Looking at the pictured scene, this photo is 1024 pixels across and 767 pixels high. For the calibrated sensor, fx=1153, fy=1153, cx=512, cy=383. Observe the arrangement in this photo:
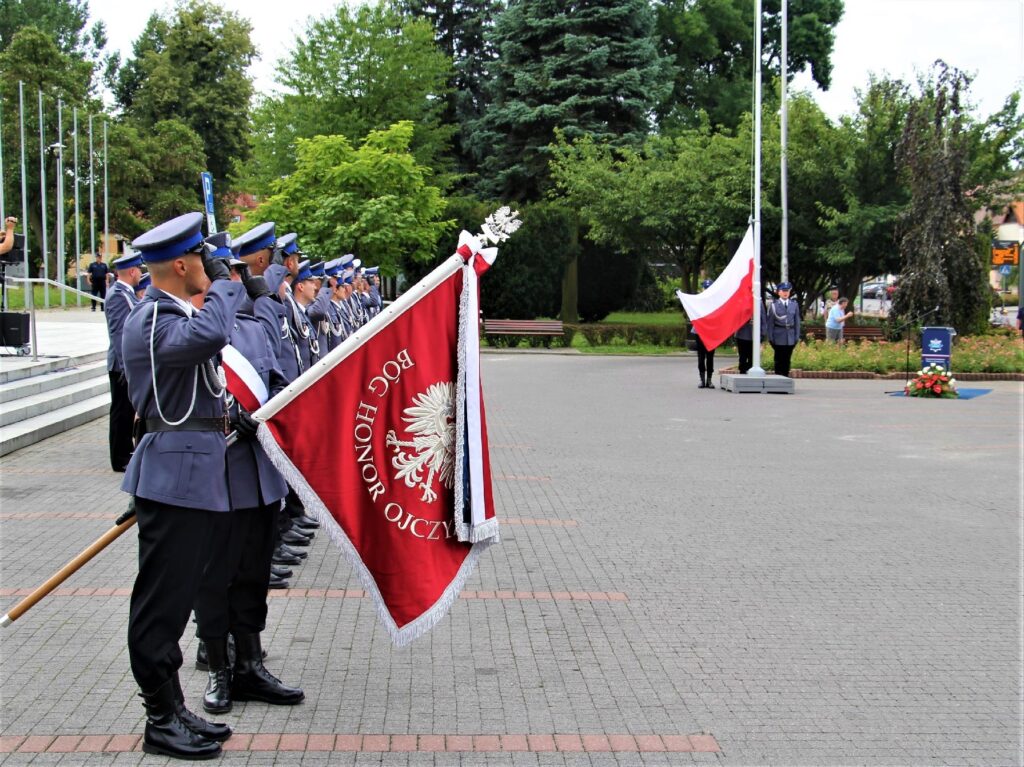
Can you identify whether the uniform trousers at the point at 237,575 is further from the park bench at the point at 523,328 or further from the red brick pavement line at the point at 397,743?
the park bench at the point at 523,328

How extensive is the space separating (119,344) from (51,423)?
13.9 ft

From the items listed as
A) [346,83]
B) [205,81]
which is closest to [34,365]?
[346,83]

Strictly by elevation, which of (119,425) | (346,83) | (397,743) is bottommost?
(397,743)

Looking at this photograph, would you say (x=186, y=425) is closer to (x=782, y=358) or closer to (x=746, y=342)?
(x=746, y=342)

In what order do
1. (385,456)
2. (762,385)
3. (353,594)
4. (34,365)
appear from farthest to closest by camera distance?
(762,385) < (34,365) < (353,594) < (385,456)

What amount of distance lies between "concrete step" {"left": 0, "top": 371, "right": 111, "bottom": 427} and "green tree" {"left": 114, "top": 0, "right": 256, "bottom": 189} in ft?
156

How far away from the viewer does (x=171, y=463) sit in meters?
4.47

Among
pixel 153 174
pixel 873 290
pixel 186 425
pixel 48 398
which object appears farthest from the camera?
pixel 873 290

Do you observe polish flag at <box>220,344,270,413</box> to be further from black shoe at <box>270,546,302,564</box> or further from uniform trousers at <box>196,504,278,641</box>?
black shoe at <box>270,546,302,564</box>

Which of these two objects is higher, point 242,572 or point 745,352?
point 745,352

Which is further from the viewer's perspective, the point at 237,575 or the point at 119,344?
the point at 119,344

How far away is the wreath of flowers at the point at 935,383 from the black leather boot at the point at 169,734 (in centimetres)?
1754

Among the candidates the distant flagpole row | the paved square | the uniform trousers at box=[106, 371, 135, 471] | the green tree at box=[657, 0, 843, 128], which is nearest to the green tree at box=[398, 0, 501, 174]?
the green tree at box=[657, 0, 843, 128]

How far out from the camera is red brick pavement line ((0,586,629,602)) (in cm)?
675
